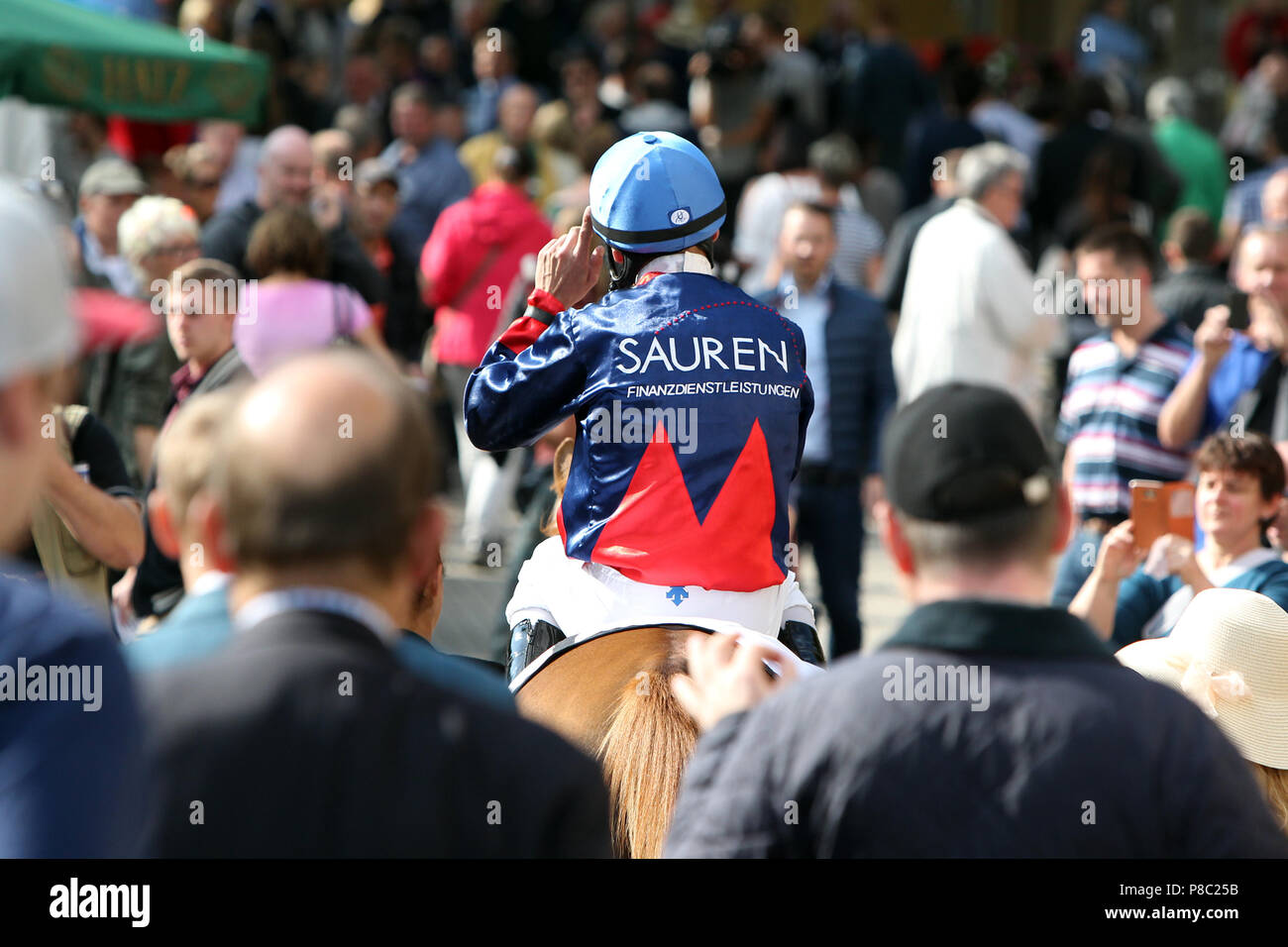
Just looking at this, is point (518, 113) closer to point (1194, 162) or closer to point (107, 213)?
point (107, 213)

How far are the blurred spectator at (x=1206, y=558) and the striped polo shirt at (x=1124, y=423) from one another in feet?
3.95

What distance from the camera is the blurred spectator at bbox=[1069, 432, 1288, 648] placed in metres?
4.97

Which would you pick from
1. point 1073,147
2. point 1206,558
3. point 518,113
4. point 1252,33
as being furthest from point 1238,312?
point 1252,33

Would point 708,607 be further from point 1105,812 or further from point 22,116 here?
point 22,116

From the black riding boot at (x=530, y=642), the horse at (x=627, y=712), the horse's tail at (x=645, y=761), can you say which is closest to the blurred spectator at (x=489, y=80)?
the black riding boot at (x=530, y=642)

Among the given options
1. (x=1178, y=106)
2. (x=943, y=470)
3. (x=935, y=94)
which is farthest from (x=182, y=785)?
(x=935, y=94)

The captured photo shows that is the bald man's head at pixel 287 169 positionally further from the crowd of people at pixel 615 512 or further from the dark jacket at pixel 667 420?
the dark jacket at pixel 667 420

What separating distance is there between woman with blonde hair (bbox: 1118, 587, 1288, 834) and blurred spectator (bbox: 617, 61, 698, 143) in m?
7.79

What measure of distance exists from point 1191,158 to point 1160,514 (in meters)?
7.71

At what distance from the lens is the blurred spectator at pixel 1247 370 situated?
246 inches

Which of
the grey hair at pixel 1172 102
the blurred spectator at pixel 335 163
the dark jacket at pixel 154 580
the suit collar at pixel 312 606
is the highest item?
the grey hair at pixel 1172 102

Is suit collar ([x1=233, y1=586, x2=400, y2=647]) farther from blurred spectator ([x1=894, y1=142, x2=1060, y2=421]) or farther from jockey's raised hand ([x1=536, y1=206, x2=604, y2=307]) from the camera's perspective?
blurred spectator ([x1=894, y1=142, x2=1060, y2=421])

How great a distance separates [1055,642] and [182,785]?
1066mm
